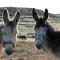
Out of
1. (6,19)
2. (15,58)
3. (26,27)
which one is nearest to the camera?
(6,19)

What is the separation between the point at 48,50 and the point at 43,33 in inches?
30.6

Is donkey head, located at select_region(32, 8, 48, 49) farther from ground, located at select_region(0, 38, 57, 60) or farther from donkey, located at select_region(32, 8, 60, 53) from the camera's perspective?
ground, located at select_region(0, 38, 57, 60)

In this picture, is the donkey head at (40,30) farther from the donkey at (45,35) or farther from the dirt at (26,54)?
the dirt at (26,54)

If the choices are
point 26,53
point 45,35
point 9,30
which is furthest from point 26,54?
point 9,30

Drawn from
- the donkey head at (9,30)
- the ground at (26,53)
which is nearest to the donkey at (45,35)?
the donkey head at (9,30)

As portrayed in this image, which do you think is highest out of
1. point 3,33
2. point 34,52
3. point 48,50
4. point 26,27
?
point 3,33

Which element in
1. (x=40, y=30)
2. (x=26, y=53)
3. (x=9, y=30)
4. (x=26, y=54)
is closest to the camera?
(x=9, y=30)

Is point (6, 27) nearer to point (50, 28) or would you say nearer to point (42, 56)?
point (50, 28)

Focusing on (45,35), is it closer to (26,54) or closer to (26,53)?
(26,54)

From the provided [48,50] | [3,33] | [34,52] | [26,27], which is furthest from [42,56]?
[26,27]

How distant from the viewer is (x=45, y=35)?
13109mm

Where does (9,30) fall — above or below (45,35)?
above

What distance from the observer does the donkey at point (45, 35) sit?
42.5 feet

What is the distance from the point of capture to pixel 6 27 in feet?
41.8
